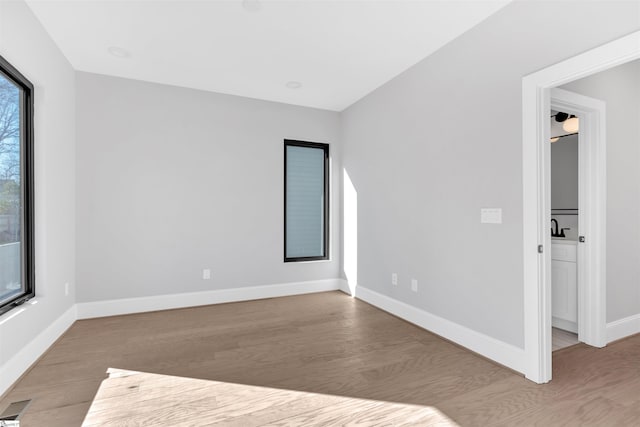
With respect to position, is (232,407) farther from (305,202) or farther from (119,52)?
(119,52)

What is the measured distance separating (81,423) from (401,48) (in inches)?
142

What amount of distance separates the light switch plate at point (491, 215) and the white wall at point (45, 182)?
11.4ft

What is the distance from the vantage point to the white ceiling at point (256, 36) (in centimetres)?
238

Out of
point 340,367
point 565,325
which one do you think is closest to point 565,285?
point 565,325

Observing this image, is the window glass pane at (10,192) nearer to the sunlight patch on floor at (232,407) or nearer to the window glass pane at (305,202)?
the sunlight patch on floor at (232,407)

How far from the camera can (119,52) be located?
3.01m

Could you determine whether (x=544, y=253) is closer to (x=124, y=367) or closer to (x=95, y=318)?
(x=124, y=367)

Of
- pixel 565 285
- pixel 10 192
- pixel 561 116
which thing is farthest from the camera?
pixel 561 116

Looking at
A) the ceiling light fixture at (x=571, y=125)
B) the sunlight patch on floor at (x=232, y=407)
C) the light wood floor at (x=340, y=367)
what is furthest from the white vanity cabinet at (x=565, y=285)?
the sunlight patch on floor at (x=232, y=407)

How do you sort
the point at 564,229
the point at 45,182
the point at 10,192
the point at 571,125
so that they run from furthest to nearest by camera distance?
the point at 564,229 → the point at 571,125 → the point at 45,182 → the point at 10,192

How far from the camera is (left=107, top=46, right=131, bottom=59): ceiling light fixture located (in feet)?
9.66

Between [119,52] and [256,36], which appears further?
[119,52]

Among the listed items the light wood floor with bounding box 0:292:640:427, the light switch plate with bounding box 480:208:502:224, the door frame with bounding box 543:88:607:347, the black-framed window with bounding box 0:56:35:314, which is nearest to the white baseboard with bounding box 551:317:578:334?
the door frame with bounding box 543:88:607:347

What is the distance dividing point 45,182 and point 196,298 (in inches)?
77.7
